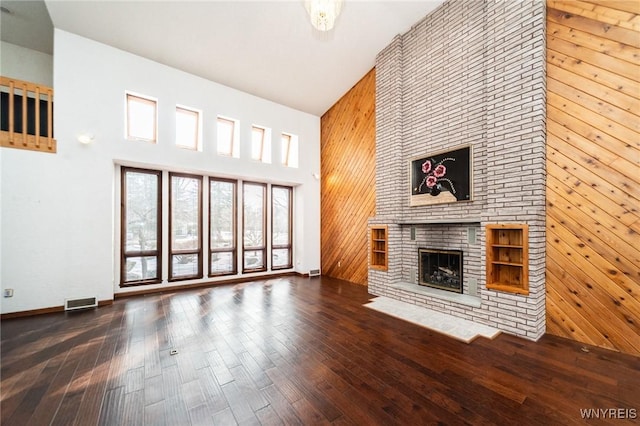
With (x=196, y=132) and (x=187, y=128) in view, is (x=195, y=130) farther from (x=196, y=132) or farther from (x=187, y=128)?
(x=187, y=128)

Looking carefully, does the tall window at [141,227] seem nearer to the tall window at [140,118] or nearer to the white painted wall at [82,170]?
the white painted wall at [82,170]

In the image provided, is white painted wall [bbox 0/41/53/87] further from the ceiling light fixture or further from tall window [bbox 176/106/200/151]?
the ceiling light fixture

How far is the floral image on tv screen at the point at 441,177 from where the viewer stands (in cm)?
391

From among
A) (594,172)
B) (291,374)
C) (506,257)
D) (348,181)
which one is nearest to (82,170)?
(291,374)

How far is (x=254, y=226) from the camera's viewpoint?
645 cm

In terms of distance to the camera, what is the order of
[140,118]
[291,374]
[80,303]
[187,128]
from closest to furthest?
[291,374], [80,303], [140,118], [187,128]

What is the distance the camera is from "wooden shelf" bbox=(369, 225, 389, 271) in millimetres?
5010

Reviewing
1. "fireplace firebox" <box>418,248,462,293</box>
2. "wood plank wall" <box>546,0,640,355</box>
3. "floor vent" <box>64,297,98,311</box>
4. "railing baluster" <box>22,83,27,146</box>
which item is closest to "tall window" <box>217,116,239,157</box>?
"railing baluster" <box>22,83,27,146</box>

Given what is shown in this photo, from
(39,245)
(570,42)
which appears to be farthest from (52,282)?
(570,42)

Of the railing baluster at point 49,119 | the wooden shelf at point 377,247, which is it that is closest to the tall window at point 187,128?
the railing baluster at point 49,119

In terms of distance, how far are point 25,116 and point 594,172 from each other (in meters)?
7.91

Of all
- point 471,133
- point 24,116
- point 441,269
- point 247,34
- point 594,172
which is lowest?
point 441,269

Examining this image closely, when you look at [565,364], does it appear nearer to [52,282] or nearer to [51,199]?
[52,282]

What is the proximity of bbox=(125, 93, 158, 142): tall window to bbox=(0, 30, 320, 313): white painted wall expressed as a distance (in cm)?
21
